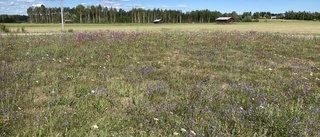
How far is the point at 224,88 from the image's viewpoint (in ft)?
20.2

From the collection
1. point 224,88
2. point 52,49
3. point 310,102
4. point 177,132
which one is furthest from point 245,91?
point 52,49

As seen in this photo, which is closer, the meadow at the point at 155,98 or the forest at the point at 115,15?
the meadow at the point at 155,98

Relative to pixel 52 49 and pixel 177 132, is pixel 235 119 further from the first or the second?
pixel 52 49

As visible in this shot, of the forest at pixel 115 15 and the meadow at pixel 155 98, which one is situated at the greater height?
the forest at pixel 115 15

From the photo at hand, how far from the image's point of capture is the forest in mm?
162375

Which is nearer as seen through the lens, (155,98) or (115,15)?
(155,98)

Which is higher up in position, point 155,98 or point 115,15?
point 115,15

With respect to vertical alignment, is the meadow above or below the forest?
below

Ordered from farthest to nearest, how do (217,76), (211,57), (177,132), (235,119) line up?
(211,57), (217,76), (235,119), (177,132)

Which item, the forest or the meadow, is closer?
the meadow

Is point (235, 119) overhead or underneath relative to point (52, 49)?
underneath

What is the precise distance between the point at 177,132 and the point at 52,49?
9.16 meters

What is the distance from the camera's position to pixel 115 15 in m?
173

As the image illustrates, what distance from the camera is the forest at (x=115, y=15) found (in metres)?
162
